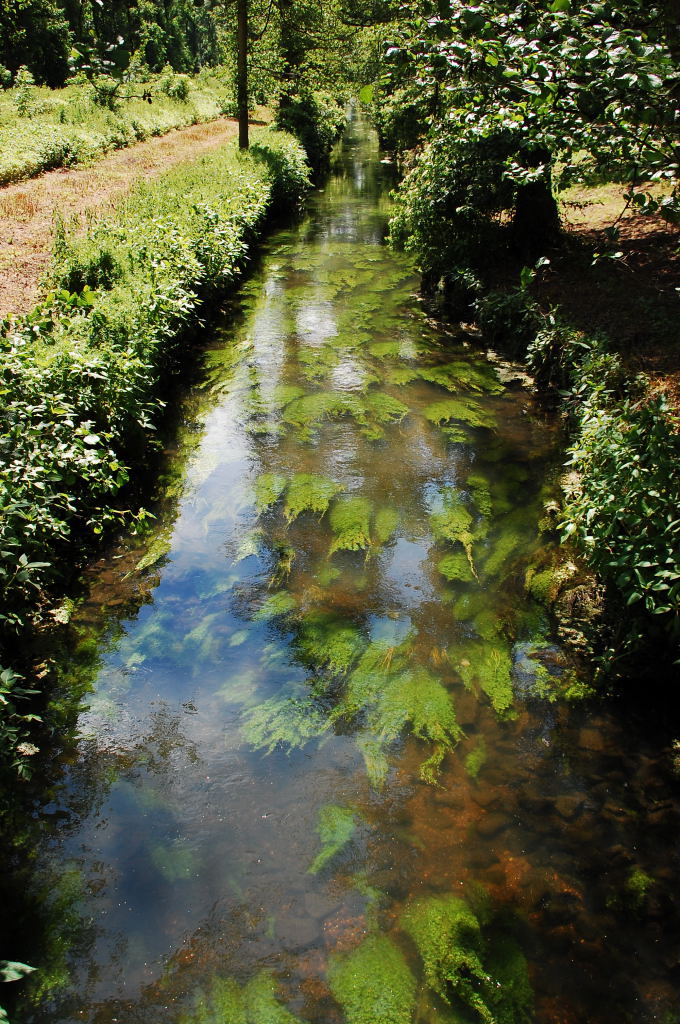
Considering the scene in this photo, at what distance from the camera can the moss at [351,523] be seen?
22.0 ft

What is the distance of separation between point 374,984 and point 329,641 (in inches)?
101

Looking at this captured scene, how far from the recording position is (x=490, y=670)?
529 centimetres

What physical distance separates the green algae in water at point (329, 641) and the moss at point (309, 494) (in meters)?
1.62

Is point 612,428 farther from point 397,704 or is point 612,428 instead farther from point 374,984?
point 374,984

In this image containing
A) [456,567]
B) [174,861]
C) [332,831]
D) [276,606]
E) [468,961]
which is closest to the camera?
[468,961]

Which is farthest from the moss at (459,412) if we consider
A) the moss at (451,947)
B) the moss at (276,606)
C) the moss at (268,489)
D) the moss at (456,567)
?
the moss at (451,947)

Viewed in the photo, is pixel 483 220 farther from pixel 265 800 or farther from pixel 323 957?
pixel 323 957

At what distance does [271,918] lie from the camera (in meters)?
3.68

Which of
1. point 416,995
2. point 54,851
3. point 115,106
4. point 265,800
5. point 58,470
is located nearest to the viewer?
point 416,995

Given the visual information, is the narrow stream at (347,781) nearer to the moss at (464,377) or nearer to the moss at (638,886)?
the moss at (638,886)

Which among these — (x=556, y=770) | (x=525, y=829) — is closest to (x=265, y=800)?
(x=525, y=829)

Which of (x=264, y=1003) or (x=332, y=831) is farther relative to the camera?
(x=332, y=831)

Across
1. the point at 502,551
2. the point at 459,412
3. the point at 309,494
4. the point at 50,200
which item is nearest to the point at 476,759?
the point at 502,551

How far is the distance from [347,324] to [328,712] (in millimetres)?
9022
